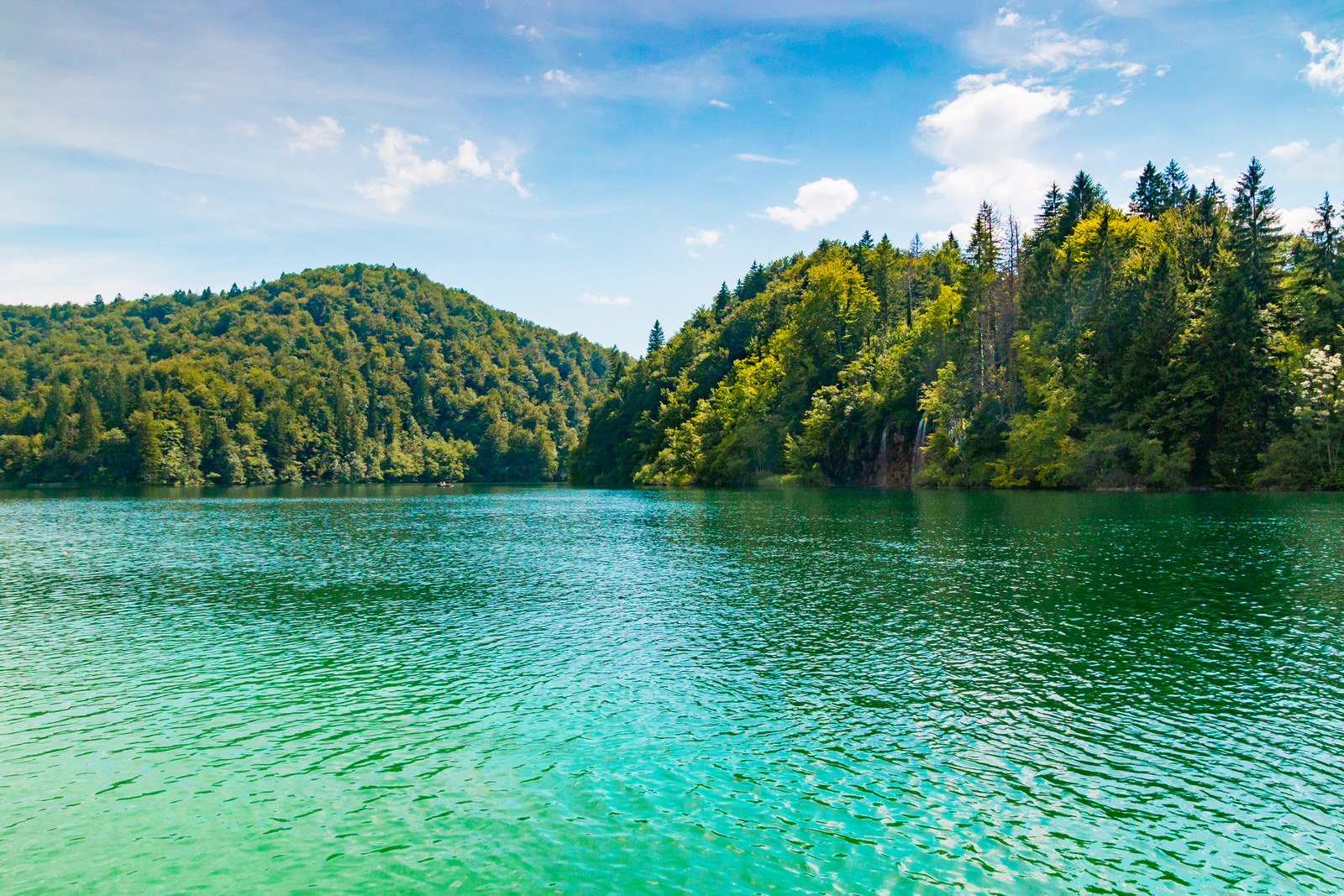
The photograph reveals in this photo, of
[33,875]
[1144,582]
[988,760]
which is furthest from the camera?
[1144,582]

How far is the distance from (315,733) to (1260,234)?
347ft

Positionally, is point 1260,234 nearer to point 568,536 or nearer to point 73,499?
point 568,536

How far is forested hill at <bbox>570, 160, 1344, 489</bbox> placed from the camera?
83812 mm

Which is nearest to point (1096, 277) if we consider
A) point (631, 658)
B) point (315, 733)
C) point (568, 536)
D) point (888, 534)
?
point (888, 534)

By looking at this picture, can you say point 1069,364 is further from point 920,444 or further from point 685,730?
point 685,730

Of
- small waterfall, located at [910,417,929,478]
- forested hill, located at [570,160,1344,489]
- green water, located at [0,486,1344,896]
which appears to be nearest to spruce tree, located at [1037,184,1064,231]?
forested hill, located at [570,160,1344,489]

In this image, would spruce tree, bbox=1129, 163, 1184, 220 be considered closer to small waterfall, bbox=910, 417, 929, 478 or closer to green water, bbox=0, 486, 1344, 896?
small waterfall, bbox=910, 417, 929, 478

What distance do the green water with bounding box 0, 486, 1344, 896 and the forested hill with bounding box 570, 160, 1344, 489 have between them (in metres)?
53.6

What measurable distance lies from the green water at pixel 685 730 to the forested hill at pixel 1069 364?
5358 cm

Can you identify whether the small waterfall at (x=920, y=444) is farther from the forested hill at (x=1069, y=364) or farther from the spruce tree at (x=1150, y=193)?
the spruce tree at (x=1150, y=193)

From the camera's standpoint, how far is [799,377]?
142 m

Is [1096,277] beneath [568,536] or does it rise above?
above

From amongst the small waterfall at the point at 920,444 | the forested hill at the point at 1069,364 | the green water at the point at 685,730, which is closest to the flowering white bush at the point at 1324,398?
the forested hill at the point at 1069,364

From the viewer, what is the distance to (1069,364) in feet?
322
